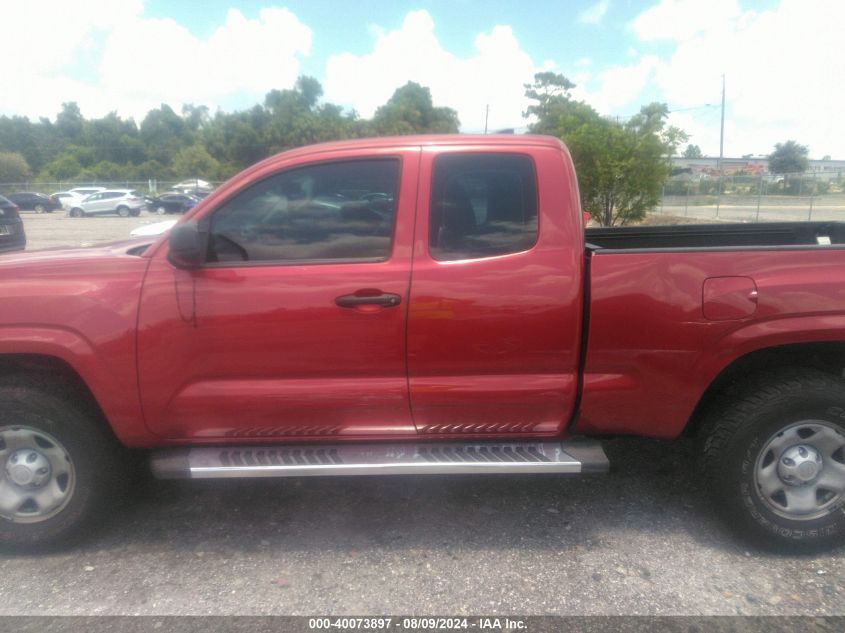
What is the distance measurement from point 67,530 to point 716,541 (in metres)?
3.16

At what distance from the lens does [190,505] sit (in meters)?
3.62

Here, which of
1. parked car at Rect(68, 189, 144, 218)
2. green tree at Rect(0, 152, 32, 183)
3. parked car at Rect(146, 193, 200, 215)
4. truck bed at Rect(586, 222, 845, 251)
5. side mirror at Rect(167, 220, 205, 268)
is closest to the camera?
side mirror at Rect(167, 220, 205, 268)

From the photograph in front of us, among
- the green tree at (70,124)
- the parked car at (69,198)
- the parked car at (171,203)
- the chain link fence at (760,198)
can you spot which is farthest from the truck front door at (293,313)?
the green tree at (70,124)

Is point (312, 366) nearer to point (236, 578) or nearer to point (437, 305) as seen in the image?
point (437, 305)

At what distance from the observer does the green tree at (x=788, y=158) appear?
63.0 metres

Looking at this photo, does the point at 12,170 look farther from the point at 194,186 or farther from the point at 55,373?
the point at 55,373

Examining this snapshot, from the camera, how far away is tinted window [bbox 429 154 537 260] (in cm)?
301

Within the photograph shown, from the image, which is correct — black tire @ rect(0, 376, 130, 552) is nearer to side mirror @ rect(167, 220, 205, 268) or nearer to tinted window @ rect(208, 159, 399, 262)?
side mirror @ rect(167, 220, 205, 268)

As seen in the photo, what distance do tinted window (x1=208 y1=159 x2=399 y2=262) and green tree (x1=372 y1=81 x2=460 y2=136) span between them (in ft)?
157

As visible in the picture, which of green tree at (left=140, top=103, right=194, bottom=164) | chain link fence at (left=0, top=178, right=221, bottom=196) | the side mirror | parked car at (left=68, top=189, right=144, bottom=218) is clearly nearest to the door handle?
the side mirror

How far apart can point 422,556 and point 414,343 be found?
1.03 metres

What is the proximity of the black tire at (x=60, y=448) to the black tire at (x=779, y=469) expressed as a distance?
2.92 m

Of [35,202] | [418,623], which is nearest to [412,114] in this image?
[35,202]

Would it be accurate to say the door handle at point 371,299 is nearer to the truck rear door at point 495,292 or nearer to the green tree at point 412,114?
the truck rear door at point 495,292
